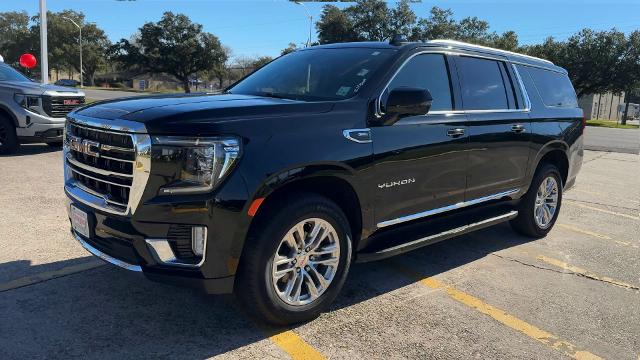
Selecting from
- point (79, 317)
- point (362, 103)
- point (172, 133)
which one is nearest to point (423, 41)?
point (362, 103)

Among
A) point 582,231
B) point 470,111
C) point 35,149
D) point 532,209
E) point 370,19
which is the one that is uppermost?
point 370,19

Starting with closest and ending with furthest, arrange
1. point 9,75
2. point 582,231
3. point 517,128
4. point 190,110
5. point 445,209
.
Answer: point 190,110 → point 445,209 → point 517,128 → point 582,231 → point 9,75

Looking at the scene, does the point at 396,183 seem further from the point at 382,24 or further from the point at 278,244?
the point at 382,24

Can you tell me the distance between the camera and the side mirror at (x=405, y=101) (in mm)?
3643

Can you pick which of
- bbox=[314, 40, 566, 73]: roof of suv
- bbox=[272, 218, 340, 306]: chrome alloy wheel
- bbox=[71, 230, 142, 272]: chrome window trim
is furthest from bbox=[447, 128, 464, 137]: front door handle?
bbox=[71, 230, 142, 272]: chrome window trim

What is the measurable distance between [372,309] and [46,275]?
2.54m

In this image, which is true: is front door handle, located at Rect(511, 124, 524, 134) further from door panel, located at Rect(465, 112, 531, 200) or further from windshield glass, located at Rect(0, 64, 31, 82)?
windshield glass, located at Rect(0, 64, 31, 82)

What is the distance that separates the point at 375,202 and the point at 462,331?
3.45 feet

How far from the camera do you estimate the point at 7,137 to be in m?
9.45

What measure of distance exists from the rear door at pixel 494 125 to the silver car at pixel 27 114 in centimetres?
794

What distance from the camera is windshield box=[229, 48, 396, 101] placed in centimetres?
393

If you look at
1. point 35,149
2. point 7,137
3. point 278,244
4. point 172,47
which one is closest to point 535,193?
point 278,244

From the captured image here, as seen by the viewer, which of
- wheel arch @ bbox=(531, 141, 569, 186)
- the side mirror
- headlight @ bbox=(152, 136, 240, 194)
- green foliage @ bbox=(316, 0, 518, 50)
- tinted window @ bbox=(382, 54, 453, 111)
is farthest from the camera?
green foliage @ bbox=(316, 0, 518, 50)

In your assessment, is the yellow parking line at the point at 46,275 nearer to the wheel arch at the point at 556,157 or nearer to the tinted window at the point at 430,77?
the tinted window at the point at 430,77
